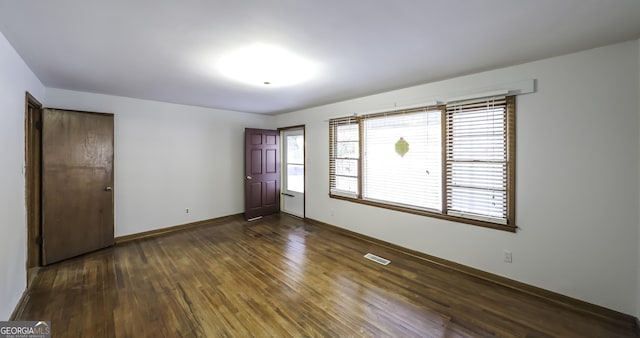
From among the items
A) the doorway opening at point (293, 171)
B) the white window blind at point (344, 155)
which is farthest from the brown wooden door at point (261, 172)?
the white window blind at point (344, 155)

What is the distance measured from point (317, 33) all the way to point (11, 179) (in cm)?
295

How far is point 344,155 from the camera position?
4.52 metres

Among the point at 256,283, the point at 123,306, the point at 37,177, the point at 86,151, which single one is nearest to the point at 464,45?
the point at 256,283

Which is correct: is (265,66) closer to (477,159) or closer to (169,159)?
(477,159)

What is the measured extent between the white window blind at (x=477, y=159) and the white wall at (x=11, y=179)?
4.36m

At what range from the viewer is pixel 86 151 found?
11.6 ft

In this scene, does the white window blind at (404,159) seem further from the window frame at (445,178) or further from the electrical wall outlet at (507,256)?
the electrical wall outlet at (507,256)

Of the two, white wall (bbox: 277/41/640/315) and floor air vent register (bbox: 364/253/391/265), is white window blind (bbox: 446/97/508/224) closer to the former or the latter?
white wall (bbox: 277/41/640/315)

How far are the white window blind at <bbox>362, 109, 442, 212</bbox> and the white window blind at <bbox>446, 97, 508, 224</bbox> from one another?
175 mm

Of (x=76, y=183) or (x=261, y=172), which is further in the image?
(x=261, y=172)

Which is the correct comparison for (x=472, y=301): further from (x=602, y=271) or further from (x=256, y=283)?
(x=256, y=283)

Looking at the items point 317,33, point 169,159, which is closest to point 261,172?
point 169,159

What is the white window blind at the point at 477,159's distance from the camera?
2758mm

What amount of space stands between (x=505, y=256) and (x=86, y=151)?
5.63 metres
